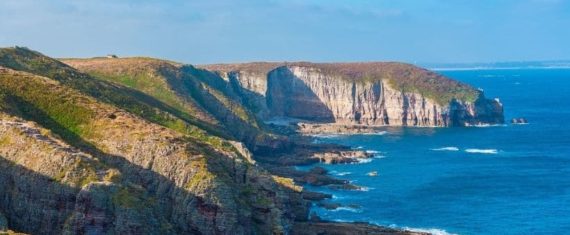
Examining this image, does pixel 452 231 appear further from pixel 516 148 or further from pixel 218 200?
pixel 516 148

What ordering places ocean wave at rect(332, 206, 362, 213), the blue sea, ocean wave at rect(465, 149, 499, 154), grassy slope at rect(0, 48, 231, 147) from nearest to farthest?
grassy slope at rect(0, 48, 231, 147)
the blue sea
ocean wave at rect(332, 206, 362, 213)
ocean wave at rect(465, 149, 499, 154)

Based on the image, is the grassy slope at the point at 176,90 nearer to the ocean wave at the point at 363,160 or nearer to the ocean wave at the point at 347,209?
the ocean wave at the point at 363,160

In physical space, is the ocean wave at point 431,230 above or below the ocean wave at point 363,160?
below

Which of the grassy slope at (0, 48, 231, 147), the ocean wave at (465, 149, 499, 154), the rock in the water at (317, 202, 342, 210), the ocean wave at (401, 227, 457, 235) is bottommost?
the ocean wave at (401, 227, 457, 235)

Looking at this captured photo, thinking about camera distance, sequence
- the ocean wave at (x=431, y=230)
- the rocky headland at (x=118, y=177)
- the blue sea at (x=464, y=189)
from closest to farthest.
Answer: the rocky headland at (x=118, y=177), the ocean wave at (x=431, y=230), the blue sea at (x=464, y=189)

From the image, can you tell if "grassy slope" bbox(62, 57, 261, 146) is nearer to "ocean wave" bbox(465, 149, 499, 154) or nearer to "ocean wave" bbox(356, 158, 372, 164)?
"ocean wave" bbox(356, 158, 372, 164)

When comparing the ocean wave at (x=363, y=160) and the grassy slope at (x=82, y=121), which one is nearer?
the grassy slope at (x=82, y=121)

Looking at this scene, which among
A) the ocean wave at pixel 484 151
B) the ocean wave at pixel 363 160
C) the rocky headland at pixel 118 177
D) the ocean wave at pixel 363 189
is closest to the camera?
the rocky headland at pixel 118 177

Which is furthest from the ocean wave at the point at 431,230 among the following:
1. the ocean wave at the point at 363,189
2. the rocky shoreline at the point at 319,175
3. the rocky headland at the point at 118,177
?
the ocean wave at the point at 363,189

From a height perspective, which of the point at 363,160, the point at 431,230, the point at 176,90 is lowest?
the point at 431,230

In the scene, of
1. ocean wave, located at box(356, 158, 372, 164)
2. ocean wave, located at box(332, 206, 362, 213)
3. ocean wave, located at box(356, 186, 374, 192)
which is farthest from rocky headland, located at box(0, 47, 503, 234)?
ocean wave, located at box(356, 158, 372, 164)

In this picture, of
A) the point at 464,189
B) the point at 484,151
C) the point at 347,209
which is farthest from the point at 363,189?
the point at 484,151

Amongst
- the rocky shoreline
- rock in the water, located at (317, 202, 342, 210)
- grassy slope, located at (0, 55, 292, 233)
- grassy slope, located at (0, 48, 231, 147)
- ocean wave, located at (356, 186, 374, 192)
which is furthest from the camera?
ocean wave, located at (356, 186, 374, 192)

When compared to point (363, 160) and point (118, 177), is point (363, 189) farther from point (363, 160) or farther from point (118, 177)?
point (118, 177)
